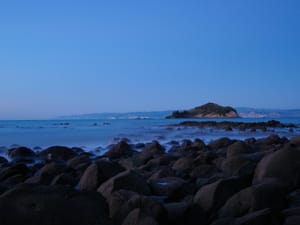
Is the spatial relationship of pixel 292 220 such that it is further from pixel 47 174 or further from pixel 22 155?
pixel 22 155

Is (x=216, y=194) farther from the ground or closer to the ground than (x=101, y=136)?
farther from the ground

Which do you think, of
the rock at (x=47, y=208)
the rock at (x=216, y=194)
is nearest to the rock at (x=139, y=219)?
the rock at (x=47, y=208)

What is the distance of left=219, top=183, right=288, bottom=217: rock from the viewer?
4512 mm

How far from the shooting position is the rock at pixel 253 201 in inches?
178

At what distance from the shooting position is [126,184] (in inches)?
219

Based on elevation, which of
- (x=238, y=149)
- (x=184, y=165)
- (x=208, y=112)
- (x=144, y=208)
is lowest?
(x=184, y=165)

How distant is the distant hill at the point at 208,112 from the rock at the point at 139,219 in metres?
96.1

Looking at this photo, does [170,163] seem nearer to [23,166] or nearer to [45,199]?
[23,166]

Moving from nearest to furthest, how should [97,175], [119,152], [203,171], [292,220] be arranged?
[292,220]
[97,175]
[203,171]
[119,152]

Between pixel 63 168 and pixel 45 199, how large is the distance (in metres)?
4.64

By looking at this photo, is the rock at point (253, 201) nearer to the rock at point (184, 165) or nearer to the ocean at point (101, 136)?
the rock at point (184, 165)

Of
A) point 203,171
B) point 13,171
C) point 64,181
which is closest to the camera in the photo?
point 64,181

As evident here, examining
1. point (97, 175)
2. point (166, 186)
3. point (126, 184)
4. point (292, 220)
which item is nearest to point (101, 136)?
point (97, 175)

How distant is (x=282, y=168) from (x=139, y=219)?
2.93 m
